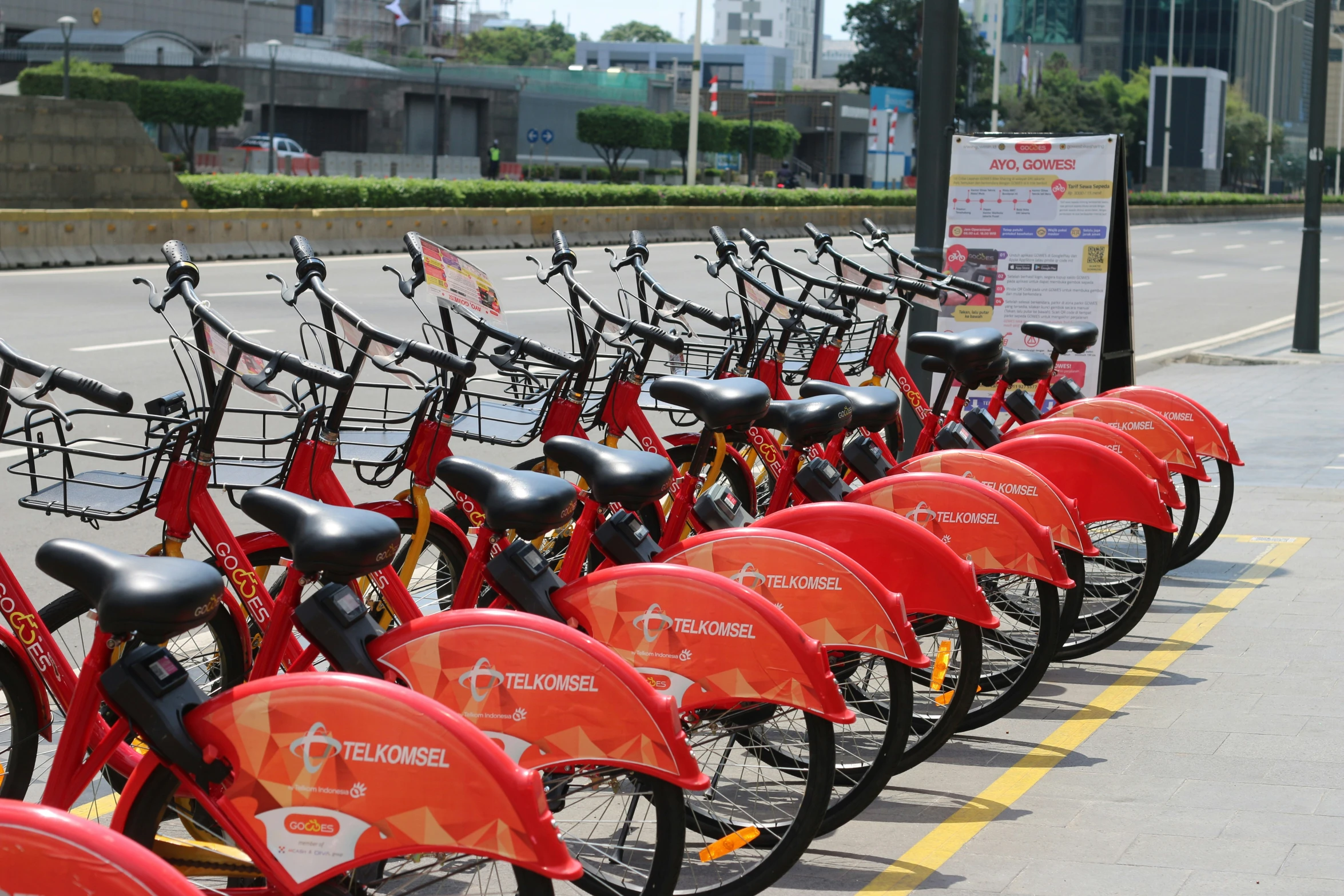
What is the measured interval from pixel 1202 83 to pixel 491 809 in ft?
296

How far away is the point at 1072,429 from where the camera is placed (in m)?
6.11

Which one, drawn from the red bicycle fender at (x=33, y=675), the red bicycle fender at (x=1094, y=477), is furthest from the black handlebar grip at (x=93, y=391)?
the red bicycle fender at (x=1094, y=477)

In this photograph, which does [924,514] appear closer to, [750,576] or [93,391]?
[750,576]

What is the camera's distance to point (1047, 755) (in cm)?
492

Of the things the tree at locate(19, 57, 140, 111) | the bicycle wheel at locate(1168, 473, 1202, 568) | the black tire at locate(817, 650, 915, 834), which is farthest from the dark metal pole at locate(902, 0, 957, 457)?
the tree at locate(19, 57, 140, 111)

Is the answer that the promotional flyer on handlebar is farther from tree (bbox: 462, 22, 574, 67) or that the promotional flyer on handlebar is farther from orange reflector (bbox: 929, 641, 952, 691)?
tree (bbox: 462, 22, 574, 67)

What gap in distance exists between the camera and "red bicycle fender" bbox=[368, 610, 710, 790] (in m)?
3.13

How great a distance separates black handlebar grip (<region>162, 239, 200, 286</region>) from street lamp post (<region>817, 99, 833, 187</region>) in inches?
3325

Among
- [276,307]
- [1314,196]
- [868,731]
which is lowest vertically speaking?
[868,731]

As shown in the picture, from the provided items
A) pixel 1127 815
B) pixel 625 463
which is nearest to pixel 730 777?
pixel 625 463

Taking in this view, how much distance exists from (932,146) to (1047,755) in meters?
4.33

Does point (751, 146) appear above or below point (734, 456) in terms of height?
above

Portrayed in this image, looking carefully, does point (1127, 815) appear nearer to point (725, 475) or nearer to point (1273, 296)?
point (725, 475)

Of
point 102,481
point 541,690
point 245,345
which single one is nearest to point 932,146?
point 245,345
